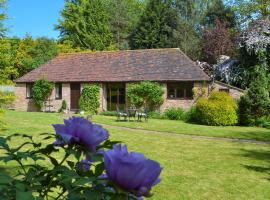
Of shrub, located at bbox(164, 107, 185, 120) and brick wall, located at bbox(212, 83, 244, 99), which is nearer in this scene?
shrub, located at bbox(164, 107, 185, 120)

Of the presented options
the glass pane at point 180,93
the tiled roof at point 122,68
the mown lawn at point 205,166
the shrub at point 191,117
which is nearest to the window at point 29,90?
the tiled roof at point 122,68

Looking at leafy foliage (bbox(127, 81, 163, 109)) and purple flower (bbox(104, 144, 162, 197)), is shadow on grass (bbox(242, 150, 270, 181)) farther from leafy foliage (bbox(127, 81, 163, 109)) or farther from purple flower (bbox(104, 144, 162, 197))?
leafy foliage (bbox(127, 81, 163, 109))

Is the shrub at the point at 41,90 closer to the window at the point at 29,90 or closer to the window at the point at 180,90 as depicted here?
the window at the point at 29,90

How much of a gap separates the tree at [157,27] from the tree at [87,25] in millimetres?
5656

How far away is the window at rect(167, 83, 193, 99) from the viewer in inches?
1131

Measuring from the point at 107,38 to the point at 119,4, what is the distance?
979cm

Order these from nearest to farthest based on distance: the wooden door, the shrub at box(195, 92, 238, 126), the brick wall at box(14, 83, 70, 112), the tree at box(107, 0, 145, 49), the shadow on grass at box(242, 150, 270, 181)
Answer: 1. the shadow on grass at box(242, 150, 270, 181)
2. the shrub at box(195, 92, 238, 126)
3. the wooden door
4. the brick wall at box(14, 83, 70, 112)
5. the tree at box(107, 0, 145, 49)

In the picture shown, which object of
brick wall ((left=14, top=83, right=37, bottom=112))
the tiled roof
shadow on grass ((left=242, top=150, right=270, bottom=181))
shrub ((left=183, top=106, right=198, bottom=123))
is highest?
the tiled roof

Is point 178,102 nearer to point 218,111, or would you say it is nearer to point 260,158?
point 218,111

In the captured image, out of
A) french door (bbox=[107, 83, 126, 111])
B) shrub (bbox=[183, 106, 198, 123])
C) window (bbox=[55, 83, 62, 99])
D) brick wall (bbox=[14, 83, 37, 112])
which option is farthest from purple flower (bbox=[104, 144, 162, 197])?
brick wall (bbox=[14, 83, 37, 112])

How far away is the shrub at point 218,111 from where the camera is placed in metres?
23.2

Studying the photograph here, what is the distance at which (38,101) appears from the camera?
106 feet

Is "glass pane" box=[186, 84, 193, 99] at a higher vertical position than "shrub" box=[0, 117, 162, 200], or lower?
higher

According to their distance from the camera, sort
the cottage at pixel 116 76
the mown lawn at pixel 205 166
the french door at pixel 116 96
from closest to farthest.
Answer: the mown lawn at pixel 205 166 < the cottage at pixel 116 76 < the french door at pixel 116 96
